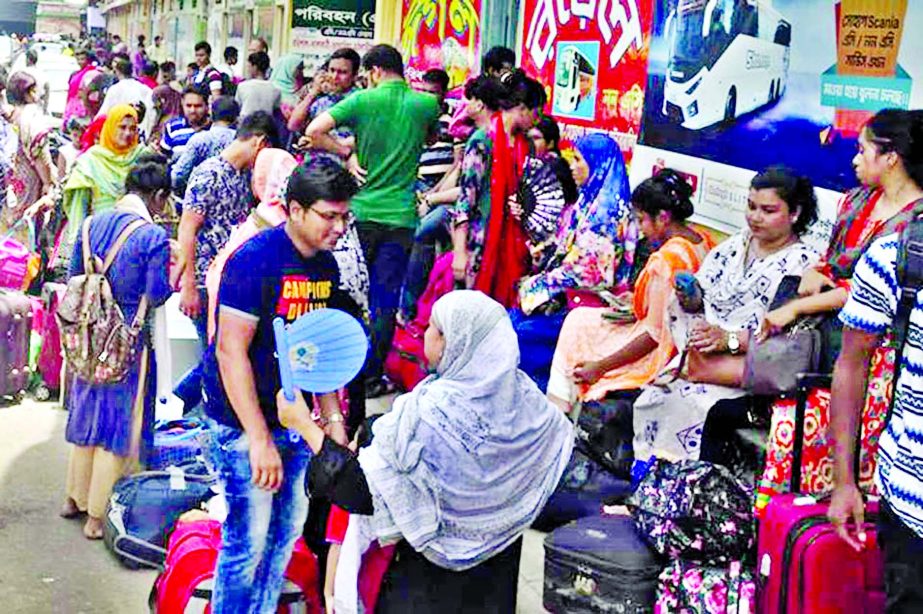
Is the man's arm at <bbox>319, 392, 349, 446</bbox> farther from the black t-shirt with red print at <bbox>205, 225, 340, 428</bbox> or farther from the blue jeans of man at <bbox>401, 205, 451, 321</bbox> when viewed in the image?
the blue jeans of man at <bbox>401, 205, 451, 321</bbox>

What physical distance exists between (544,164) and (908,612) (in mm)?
4161

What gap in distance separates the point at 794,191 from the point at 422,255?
3.10 m

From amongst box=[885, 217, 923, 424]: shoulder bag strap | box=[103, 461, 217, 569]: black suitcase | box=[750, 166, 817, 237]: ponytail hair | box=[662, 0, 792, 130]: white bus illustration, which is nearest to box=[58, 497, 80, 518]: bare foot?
box=[103, 461, 217, 569]: black suitcase

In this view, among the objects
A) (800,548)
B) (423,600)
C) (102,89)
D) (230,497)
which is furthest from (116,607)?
(102,89)

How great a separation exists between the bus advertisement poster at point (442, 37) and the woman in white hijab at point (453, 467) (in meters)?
7.49

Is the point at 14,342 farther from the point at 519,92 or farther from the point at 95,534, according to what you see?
the point at 519,92

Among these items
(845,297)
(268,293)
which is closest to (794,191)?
(845,297)

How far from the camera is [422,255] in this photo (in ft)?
27.6

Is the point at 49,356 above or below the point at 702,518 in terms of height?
below

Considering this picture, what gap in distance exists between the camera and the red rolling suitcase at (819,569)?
4422mm

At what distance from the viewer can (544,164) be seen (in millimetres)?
7340

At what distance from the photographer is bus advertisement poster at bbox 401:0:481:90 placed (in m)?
11.3

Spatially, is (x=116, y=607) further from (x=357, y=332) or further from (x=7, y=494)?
(x=357, y=332)

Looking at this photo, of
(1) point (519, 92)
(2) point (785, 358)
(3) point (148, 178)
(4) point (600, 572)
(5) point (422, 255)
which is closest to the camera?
(4) point (600, 572)
